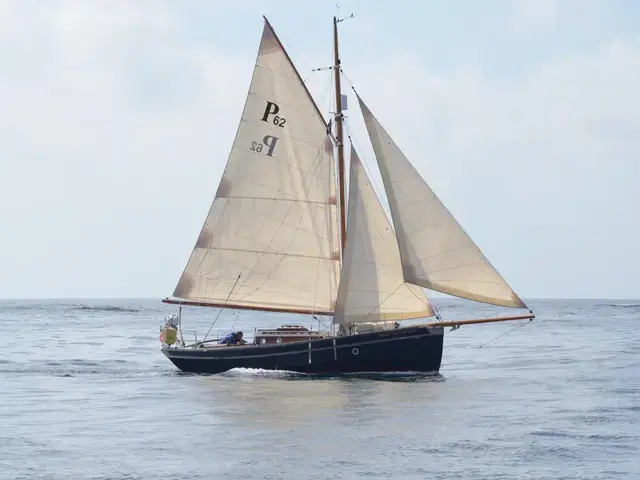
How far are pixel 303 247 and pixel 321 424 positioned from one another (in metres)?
13.7

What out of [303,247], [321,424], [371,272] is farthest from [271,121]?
[321,424]

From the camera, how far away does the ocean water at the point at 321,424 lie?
2436 cm

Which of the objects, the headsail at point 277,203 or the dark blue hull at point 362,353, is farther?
the headsail at point 277,203

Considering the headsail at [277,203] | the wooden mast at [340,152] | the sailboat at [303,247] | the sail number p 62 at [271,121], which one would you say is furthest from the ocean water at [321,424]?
the sail number p 62 at [271,121]

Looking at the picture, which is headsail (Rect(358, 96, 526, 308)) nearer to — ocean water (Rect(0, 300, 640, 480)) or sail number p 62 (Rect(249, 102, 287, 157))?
ocean water (Rect(0, 300, 640, 480))

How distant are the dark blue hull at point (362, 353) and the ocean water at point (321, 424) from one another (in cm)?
56

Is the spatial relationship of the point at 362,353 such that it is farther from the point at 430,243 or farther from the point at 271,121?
the point at 271,121

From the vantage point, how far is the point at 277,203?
143 ft

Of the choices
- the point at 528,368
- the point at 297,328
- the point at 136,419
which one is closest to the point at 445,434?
the point at 136,419

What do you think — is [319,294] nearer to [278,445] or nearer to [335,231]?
[335,231]

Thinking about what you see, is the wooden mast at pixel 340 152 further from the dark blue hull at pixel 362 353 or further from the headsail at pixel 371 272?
the dark blue hull at pixel 362 353

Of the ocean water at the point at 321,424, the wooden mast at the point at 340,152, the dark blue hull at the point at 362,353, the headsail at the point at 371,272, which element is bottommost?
the ocean water at the point at 321,424

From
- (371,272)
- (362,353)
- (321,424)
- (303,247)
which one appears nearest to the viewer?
(321,424)

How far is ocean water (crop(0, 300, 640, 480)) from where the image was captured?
79.9 ft
